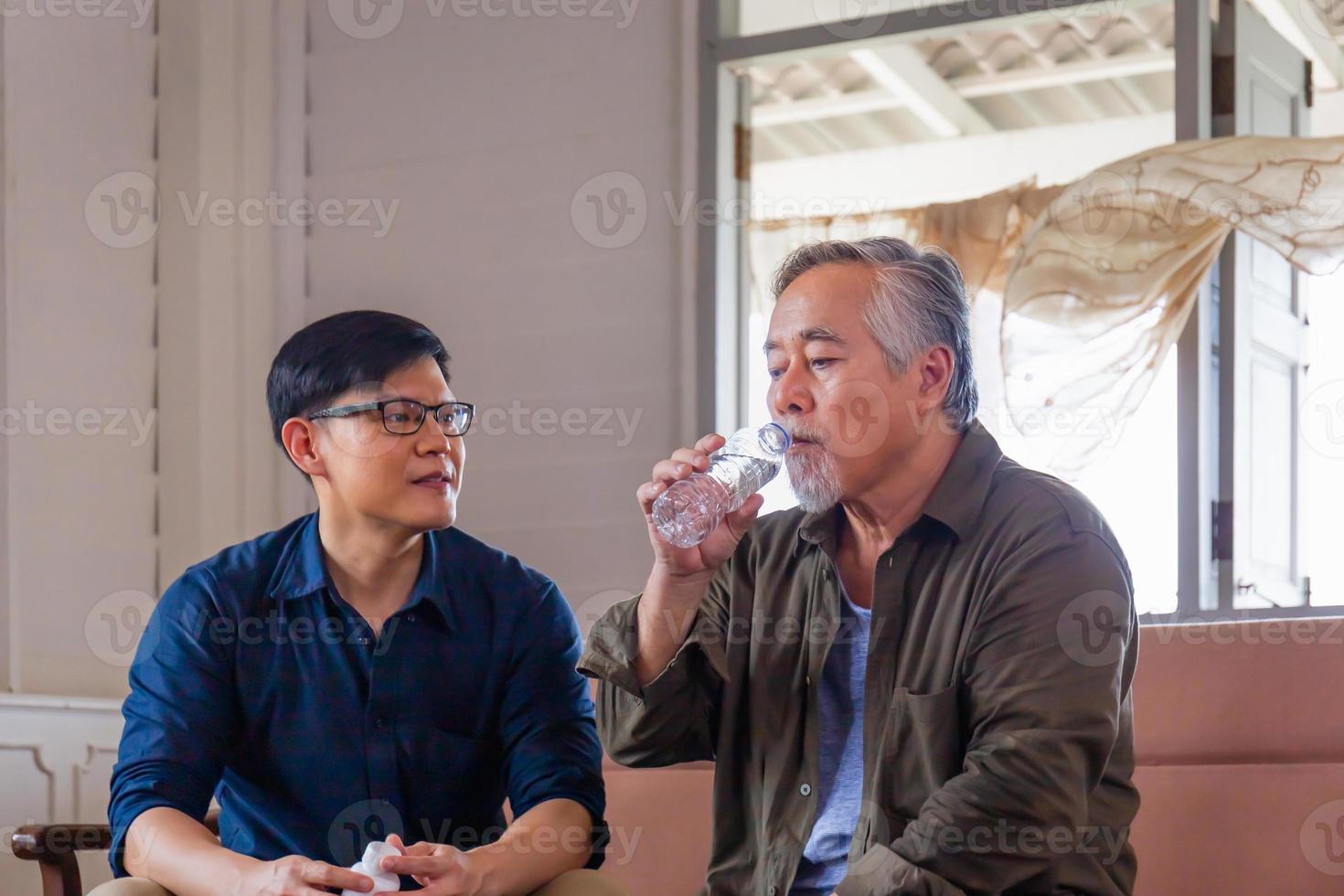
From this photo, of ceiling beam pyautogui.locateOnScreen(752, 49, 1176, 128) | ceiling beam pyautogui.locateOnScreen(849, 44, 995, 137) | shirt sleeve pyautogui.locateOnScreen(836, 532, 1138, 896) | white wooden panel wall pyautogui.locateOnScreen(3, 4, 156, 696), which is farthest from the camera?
ceiling beam pyautogui.locateOnScreen(849, 44, 995, 137)

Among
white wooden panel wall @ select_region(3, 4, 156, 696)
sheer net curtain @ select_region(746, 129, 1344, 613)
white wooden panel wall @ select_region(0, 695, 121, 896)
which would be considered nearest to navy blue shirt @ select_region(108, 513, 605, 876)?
white wooden panel wall @ select_region(0, 695, 121, 896)

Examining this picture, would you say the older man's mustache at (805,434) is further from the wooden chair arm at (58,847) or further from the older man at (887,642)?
the wooden chair arm at (58,847)

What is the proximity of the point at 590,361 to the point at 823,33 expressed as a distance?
103cm

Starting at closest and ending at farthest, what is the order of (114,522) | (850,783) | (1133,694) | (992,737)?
(992,737)
(850,783)
(1133,694)
(114,522)

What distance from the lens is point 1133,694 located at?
262 centimetres

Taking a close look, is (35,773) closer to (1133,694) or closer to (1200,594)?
(1133,694)

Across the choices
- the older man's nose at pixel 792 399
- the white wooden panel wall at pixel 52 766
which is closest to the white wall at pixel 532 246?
the white wooden panel wall at pixel 52 766

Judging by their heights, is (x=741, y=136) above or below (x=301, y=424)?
above

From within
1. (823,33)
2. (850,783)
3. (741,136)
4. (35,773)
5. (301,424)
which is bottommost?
(35,773)

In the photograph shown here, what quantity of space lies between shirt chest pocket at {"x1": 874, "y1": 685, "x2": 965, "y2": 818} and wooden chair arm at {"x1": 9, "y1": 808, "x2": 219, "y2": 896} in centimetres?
107

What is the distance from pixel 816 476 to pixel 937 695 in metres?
0.32

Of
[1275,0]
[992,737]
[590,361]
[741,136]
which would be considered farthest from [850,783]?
[1275,0]

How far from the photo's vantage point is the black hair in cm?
222

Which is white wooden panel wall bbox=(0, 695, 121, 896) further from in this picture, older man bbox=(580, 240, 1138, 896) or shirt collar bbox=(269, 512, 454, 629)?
older man bbox=(580, 240, 1138, 896)
